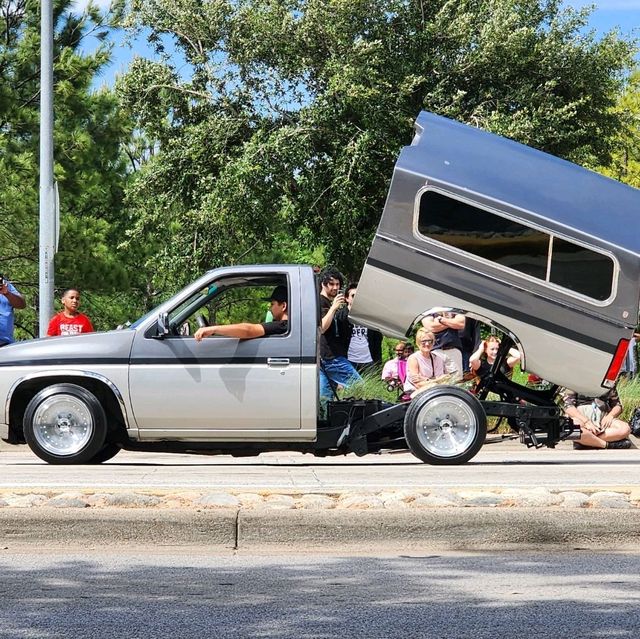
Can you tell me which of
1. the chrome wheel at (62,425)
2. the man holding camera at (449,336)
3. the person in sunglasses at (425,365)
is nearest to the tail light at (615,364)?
the person in sunglasses at (425,365)

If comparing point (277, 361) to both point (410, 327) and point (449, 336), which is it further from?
point (449, 336)

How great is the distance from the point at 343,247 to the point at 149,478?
22.5 m

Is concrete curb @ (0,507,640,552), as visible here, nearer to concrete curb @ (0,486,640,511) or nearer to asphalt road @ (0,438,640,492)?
concrete curb @ (0,486,640,511)

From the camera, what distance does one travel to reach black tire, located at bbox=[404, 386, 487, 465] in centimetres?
1102

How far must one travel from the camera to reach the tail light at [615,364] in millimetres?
10906

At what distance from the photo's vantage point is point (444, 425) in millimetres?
11141

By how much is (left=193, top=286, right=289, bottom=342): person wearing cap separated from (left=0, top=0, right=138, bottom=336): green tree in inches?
797

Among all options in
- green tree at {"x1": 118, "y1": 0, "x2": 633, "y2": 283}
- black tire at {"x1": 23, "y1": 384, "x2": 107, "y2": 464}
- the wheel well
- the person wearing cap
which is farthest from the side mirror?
green tree at {"x1": 118, "y1": 0, "x2": 633, "y2": 283}

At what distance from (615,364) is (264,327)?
293 cm

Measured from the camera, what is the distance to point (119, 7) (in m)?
32.7

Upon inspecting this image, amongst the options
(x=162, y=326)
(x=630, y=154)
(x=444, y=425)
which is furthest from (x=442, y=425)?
(x=630, y=154)

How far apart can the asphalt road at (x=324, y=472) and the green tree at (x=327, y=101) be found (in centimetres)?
1633

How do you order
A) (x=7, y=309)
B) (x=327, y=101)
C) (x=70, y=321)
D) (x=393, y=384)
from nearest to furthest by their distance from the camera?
(x=70, y=321), (x=393, y=384), (x=7, y=309), (x=327, y=101)

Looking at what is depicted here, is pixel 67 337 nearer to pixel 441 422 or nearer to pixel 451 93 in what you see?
pixel 441 422
